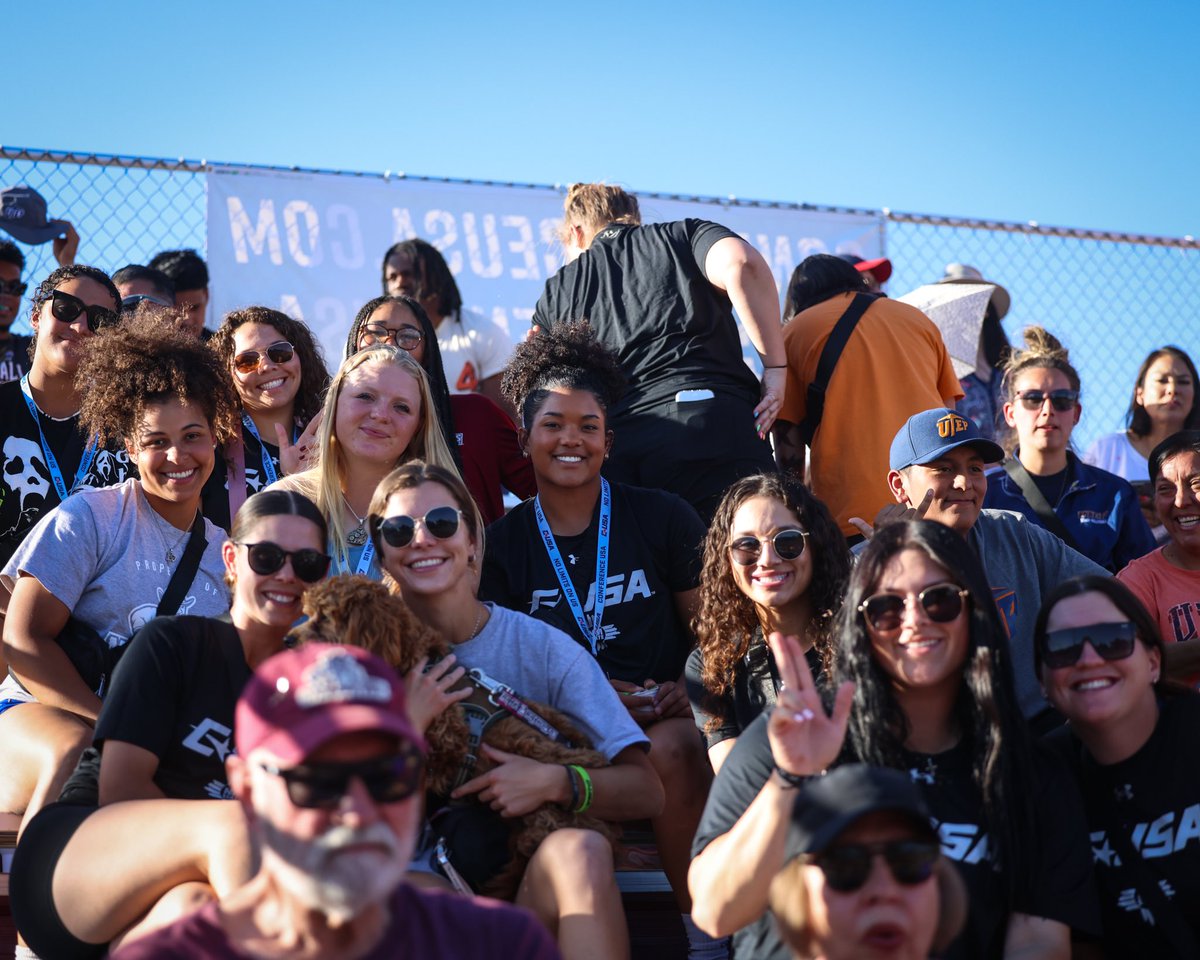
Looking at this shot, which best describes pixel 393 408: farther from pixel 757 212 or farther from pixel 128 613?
pixel 757 212

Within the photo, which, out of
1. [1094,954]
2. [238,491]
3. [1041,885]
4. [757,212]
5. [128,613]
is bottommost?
[1094,954]

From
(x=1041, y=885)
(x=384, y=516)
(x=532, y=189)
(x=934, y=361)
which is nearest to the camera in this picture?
(x=1041, y=885)

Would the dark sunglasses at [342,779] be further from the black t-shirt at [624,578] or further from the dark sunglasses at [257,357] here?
the dark sunglasses at [257,357]

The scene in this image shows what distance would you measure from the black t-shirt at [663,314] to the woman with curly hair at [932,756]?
2.12 meters

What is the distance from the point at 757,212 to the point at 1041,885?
17.6 feet

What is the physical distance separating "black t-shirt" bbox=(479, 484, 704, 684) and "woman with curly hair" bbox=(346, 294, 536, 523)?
0.67 metres

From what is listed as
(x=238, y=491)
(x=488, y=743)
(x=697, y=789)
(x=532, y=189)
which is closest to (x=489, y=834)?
(x=488, y=743)

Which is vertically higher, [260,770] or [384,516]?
[384,516]

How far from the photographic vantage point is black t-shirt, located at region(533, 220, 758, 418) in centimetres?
538

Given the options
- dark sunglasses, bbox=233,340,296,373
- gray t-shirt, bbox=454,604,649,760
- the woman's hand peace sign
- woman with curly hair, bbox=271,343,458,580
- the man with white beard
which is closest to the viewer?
the man with white beard

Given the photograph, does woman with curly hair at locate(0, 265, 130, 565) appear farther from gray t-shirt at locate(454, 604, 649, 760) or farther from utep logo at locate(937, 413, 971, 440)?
utep logo at locate(937, 413, 971, 440)

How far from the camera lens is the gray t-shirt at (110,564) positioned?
4066 millimetres

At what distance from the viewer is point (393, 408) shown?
464cm

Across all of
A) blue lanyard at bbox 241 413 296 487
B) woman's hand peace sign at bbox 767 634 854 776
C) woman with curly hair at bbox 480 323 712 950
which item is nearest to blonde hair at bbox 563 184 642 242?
woman with curly hair at bbox 480 323 712 950
